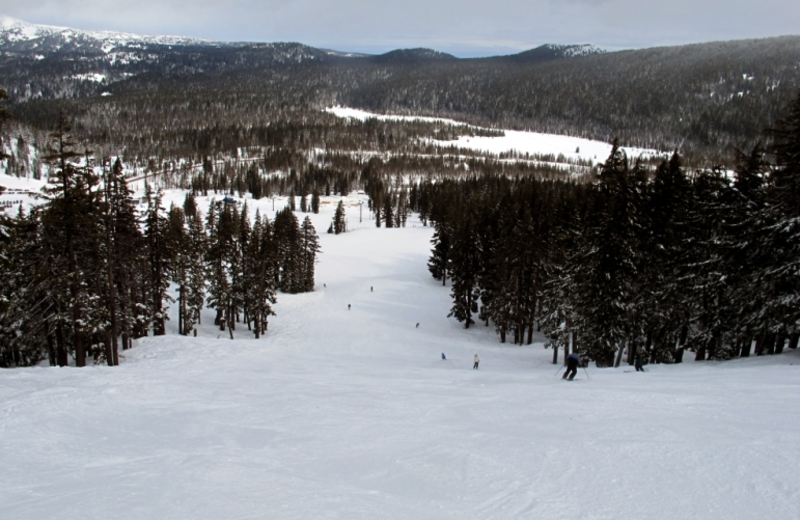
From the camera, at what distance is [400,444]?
11578 millimetres

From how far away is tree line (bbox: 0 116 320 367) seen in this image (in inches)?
821

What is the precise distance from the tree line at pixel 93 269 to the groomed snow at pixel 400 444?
4058 millimetres

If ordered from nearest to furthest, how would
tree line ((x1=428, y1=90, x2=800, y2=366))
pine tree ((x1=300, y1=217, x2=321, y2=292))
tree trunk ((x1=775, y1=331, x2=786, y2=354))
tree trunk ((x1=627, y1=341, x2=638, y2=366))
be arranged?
tree line ((x1=428, y1=90, x2=800, y2=366)), tree trunk ((x1=775, y1=331, x2=786, y2=354)), tree trunk ((x1=627, y1=341, x2=638, y2=366)), pine tree ((x1=300, y1=217, x2=321, y2=292))

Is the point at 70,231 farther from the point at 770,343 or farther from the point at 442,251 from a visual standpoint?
the point at 442,251

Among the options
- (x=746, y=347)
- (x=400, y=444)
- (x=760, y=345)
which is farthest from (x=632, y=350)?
(x=400, y=444)

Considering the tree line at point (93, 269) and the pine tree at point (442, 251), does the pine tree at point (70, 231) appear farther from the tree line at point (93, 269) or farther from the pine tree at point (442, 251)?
the pine tree at point (442, 251)

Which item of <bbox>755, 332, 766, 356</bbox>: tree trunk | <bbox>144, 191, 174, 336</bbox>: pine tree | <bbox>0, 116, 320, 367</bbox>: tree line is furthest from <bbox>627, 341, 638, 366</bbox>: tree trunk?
<bbox>144, 191, 174, 336</bbox>: pine tree

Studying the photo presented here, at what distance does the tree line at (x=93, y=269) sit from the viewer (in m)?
20.9

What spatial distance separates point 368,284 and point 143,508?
57.5 m

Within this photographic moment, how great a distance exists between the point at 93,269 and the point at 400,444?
20.4m

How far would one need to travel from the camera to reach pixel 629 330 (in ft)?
77.7

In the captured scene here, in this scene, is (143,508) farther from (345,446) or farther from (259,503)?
(345,446)

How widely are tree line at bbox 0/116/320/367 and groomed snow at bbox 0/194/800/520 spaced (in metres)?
4.06

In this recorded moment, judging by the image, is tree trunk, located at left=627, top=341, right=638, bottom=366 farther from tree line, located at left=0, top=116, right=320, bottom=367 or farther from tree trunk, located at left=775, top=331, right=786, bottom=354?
tree line, located at left=0, top=116, right=320, bottom=367
